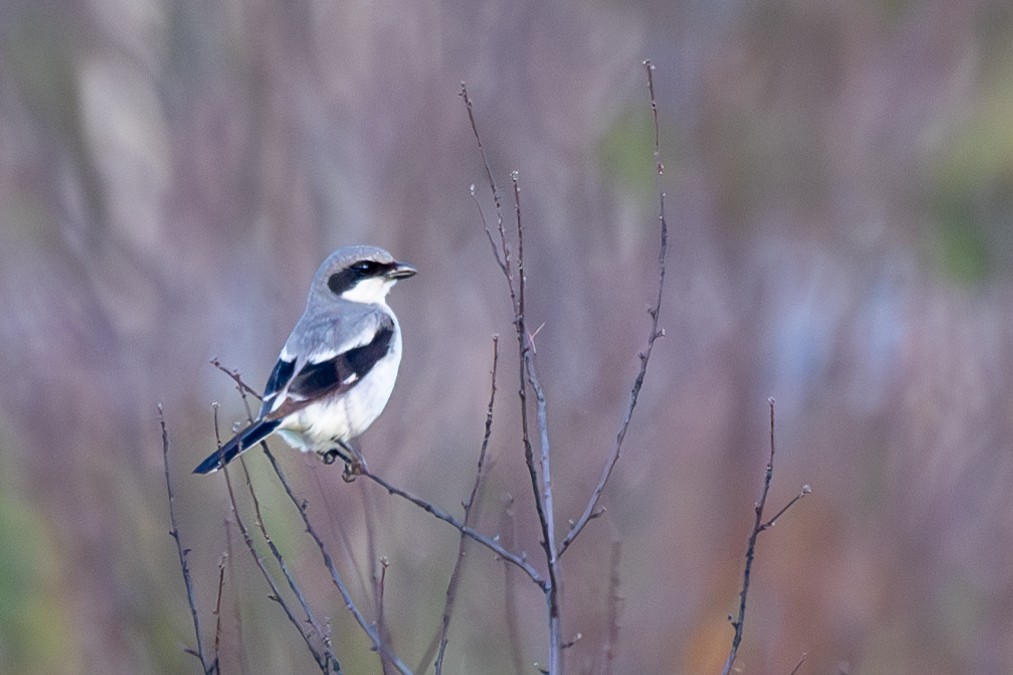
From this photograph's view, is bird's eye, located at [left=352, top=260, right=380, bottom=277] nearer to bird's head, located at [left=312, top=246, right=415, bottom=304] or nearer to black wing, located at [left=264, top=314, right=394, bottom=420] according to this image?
bird's head, located at [left=312, top=246, right=415, bottom=304]

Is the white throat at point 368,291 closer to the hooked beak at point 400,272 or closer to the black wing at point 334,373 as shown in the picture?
the hooked beak at point 400,272

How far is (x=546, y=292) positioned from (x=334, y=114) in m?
2.91

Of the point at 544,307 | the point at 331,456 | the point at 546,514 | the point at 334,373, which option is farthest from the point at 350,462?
the point at 544,307

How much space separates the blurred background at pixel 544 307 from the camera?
6.95 meters

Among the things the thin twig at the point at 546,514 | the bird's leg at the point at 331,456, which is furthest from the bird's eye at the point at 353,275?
the thin twig at the point at 546,514

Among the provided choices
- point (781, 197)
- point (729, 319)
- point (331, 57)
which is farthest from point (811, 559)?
point (331, 57)

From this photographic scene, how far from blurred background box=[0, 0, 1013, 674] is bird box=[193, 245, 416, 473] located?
1.23ft

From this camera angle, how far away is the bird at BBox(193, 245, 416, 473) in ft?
14.9

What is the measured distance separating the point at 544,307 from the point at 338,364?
4365 millimetres

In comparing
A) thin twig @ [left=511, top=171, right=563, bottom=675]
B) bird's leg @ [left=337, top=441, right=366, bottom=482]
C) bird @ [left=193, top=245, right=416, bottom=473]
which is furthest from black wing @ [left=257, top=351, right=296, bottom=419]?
thin twig @ [left=511, top=171, right=563, bottom=675]

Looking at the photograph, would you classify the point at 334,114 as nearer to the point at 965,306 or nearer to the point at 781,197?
the point at 781,197

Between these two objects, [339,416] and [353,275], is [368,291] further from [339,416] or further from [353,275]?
[339,416]

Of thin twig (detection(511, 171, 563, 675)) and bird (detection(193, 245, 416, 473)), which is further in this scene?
bird (detection(193, 245, 416, 473))

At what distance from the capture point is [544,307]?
8938mm
